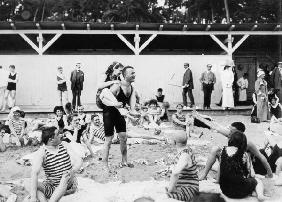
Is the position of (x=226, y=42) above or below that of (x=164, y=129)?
→ above

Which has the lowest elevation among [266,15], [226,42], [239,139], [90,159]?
[90,159]

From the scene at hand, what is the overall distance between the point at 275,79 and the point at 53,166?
12347mm

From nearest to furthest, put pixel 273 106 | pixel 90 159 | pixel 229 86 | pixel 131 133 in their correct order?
pixel 90 159
pixel 131 133
pixel 273 106
pixel 229 86

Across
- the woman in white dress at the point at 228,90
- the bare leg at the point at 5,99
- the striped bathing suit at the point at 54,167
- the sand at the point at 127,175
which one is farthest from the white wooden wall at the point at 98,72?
the striped bathing suit at the point at 54,167

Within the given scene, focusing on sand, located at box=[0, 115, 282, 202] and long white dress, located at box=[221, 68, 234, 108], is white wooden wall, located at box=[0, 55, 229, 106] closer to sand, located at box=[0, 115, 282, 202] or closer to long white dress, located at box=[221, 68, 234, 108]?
long white dress, located at box=[221, 68, 234, 108]

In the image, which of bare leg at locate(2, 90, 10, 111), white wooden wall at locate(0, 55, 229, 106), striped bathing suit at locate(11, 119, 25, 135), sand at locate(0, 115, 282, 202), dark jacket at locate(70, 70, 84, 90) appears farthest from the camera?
white wooden wall at locate(0, 55, 229, 106)

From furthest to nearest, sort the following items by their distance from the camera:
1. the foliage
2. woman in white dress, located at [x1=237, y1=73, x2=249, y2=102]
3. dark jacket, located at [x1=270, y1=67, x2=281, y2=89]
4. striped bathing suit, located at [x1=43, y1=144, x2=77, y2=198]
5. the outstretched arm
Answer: the foliage < woman in white dress, located at [x1=237, y1=73, x2=249, y2=102] < dark jacket, located at [x1=270, y1=67, x2=281, y2=89] < the outstretched arm < striped bathing suit, located at [x1=43, y1=144, x2=77, y2=198]

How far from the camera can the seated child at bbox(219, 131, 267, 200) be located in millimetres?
5039

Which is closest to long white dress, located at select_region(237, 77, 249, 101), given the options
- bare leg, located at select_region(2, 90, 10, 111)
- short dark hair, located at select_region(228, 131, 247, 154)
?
bare leg, located at select_region(2, 90, 10, 111)

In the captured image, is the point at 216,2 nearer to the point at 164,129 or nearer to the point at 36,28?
the point at 36,28

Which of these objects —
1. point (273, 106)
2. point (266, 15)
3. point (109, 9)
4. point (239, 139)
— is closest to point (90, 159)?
point (239, 139)

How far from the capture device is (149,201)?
16.2 ft

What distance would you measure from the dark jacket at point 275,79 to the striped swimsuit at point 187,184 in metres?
11.5

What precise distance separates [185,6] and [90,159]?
2909 centimetres
